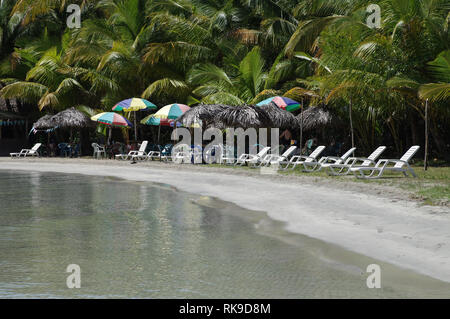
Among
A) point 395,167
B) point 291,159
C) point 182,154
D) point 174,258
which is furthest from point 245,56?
point 174,258

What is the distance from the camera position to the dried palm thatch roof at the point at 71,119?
2767 cm

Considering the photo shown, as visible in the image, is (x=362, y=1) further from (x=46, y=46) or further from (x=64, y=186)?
(x=46, y=46)

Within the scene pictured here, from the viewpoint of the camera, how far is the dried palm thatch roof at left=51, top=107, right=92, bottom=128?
90.8ft

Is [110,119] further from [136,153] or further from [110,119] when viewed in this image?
[136,153]

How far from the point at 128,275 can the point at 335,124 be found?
1798 centimetres

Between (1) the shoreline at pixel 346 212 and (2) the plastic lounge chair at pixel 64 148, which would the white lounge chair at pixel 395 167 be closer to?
(1) the shoreline at pixel 346 212

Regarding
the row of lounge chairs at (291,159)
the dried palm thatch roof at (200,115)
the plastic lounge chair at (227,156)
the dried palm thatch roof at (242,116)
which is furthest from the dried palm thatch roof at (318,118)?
the dried palm thatch roof at (200,115)

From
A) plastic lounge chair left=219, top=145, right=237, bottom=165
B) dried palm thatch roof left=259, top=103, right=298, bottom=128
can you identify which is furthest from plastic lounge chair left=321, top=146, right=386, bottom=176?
plastic lounge chair left=219, top=145, right=237, bottom=165

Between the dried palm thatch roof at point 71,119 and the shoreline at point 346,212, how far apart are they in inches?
386

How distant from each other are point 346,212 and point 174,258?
3.93m

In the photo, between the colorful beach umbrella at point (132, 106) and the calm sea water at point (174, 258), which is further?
the colorful beach umbrella at point (132, 106)

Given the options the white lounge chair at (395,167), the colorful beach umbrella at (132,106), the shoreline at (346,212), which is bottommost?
the shoreline at (346,212)

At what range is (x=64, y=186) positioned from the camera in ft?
53.1

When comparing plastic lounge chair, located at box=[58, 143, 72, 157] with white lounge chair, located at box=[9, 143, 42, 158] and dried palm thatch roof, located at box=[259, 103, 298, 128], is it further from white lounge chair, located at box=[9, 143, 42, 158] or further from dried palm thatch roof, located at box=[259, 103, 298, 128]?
dried palm thatch roof, located at box=[259, 103, 298, 128]
